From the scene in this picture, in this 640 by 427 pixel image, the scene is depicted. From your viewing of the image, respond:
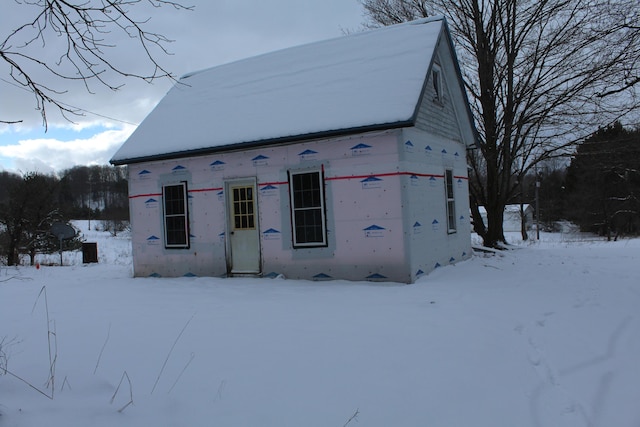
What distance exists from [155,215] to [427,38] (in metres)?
8.07

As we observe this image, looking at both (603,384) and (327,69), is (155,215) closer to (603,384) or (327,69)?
(327,69)

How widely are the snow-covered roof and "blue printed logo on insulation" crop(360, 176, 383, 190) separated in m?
1.03

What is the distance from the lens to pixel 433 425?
11.1 feet

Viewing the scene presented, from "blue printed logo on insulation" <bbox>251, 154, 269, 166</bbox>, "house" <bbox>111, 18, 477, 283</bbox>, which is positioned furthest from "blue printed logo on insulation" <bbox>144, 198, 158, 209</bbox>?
"blue printed logo on insulation" <bbox>251, 154, 269, 166</bbox>

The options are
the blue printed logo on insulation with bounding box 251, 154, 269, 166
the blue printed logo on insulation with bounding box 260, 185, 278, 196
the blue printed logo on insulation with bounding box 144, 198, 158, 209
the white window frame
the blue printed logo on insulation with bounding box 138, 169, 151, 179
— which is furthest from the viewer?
the white window frame

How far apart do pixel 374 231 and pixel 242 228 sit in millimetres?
3267

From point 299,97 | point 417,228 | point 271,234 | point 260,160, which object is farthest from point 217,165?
point 417,228

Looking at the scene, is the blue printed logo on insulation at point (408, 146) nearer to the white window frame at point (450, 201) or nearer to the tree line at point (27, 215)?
the white window frame at point (450, 201)

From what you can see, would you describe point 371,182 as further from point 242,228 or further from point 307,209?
point 242,228

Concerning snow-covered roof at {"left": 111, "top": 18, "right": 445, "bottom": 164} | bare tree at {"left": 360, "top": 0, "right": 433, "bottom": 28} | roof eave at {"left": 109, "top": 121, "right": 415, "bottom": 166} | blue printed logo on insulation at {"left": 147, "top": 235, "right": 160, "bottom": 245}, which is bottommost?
blue printed logo on insulation at {"left": 147, "top": 235, "right": 160, "bottom": 245}

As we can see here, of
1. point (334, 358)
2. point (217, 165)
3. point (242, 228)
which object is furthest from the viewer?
point (217, 165)

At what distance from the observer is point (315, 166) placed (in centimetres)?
987

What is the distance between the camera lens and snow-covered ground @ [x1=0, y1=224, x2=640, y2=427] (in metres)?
3.53

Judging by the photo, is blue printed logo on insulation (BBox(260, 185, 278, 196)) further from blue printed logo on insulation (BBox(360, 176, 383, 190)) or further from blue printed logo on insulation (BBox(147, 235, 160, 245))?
blue printed logo on insulation (BBox(147, 235, 160, 245))
